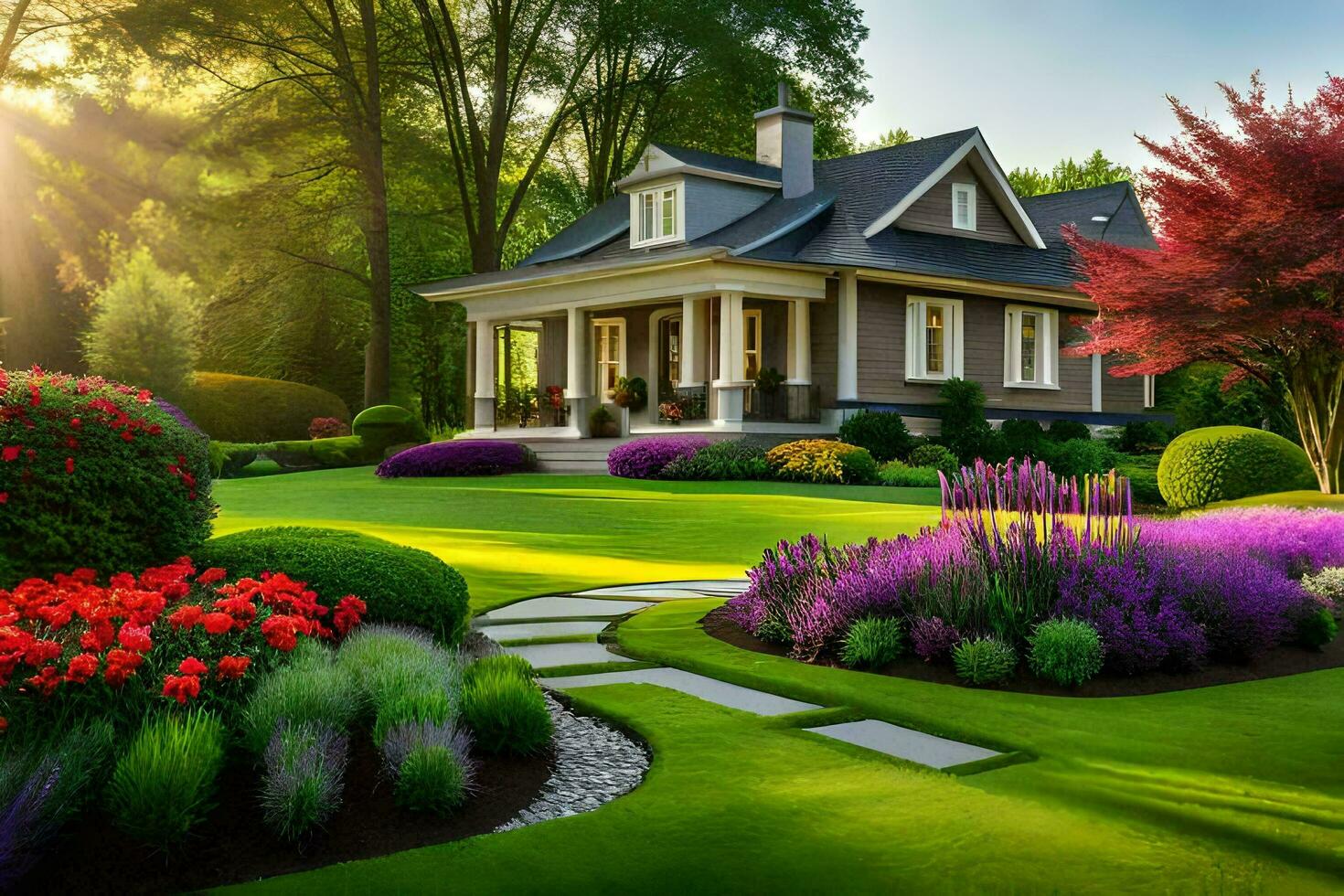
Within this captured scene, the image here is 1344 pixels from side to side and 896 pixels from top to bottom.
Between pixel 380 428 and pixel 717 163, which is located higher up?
pixel 717 163

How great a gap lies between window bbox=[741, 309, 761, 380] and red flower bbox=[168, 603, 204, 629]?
22828 millimetres

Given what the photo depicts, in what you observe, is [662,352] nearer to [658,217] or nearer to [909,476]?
[658,217]

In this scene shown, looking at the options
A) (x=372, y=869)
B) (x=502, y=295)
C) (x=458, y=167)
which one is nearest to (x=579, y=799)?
(x=372, y=869)

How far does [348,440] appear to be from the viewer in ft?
102

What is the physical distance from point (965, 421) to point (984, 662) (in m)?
20.2

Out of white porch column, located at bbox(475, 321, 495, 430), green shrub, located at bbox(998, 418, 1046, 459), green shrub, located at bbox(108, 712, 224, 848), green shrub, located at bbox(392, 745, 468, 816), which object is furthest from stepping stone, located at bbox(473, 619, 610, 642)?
white porch column, located at bbox(475, 321, 495, 430)

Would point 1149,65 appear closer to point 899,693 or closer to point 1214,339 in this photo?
point 1214,339

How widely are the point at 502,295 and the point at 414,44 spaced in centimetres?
1070

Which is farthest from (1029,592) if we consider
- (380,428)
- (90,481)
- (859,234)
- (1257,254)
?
(380,428)

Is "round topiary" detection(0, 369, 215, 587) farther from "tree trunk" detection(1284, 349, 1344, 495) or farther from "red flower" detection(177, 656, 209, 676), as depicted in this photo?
"tree trunk" detection(1284, 349, 1344, 495)

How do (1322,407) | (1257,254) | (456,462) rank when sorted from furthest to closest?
1. (456,462)
2. (1322,407)
3. (1257,254)

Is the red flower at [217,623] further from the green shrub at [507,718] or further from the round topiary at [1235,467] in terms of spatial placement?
the round topiary at [1235,467]

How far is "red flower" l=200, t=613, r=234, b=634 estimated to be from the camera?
462 cm

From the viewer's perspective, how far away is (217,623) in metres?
4.65
